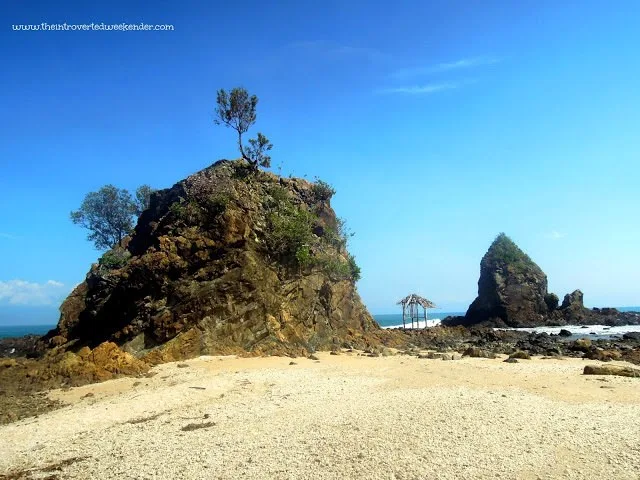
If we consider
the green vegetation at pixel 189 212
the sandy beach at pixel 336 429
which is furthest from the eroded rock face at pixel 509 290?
the sandy beach at pixel 336 429

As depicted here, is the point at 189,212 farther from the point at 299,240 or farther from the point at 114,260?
the point at 114,260

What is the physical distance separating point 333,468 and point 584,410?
6917mm

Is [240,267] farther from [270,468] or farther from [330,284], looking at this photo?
[270,468]

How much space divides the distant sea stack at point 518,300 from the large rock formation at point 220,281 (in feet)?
121

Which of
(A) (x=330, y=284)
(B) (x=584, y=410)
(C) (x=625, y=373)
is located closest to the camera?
(B) (x=584, y=410)

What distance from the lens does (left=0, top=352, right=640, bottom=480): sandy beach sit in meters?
8.05

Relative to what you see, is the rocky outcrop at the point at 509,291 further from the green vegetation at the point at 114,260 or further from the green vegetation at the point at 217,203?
the green vegetation at the point at 114,260

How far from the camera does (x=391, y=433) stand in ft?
31.1

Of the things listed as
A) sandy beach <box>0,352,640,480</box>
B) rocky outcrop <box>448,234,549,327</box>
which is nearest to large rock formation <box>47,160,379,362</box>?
sandy beach <box>0,352,640,480</box>

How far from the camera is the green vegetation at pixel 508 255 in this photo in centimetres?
6369

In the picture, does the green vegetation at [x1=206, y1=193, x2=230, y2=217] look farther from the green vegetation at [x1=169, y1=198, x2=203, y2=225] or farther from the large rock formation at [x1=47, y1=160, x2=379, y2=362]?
the green vegetation at [x1=169, y1=198, x2=203, y2=225]

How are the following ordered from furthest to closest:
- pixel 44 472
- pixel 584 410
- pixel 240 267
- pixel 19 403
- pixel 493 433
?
pixel 240 267 < pixel 19 403 < pixel 584 410 < pixel 493 433 < pixel 44 472

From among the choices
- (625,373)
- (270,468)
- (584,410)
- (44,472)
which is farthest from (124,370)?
(625,373)

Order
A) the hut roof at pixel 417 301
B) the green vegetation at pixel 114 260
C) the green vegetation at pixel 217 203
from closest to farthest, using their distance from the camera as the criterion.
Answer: the green vegetation at pixel 217 203 < the green vegetation at pixel 114 260 < the hut roof at pixel 417 301
